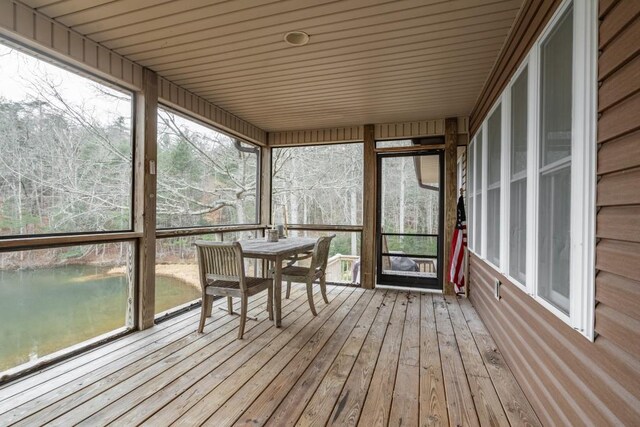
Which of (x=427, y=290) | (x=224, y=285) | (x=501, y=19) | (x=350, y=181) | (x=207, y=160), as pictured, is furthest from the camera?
(x=350, y=181)

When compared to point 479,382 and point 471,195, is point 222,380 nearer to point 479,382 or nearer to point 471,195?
point 479,382

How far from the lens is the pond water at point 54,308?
6.81ft

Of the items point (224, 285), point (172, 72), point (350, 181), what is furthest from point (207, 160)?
point (350, 181)

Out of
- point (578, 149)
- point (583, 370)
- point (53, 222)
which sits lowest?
point (583, 370)

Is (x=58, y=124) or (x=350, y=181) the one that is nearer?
(x=58, y=124)

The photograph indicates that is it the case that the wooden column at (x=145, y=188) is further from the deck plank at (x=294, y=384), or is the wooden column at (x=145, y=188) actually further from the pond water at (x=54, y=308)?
the deck plank at (x=294, y=384)

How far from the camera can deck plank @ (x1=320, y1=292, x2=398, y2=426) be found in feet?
5.51

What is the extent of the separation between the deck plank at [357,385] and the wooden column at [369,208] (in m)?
1.58

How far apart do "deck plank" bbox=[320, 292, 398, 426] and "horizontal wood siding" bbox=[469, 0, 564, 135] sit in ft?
7.90

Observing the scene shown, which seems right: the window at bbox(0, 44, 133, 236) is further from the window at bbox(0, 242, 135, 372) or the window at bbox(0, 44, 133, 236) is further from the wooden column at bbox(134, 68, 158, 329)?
the window at bbox(0, 242, 135, 372)

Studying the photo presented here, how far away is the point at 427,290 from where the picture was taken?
4.46m

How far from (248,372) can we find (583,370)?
1904 millimetres

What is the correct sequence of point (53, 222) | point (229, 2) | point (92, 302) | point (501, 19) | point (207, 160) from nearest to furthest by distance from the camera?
point (229, 2)
point (501, 19)
point (53, 222)
point (92, 302)
point (207, 160)

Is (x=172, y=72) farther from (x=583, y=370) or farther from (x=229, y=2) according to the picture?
(x=583, y=370)
